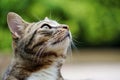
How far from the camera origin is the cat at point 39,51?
1355 mm

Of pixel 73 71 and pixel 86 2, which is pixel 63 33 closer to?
pixel 73 71

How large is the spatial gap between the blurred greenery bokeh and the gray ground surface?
3.4 inches

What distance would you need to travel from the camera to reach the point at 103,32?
4535mm

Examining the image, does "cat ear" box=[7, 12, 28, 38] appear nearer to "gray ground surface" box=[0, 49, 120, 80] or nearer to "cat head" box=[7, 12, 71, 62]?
"cat head" box=[7, 12, 71, 62]

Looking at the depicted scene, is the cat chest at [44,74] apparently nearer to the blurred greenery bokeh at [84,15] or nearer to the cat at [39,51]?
the cat at [39,51]

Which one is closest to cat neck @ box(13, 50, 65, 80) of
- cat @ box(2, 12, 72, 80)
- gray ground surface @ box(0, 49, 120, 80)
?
cat @ box(2, 12, 72, 80)

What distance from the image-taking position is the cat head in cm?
135

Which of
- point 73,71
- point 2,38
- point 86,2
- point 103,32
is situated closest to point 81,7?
point 86,2

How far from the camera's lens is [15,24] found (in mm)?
1442

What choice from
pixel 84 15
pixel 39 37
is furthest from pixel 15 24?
pixel 84 15

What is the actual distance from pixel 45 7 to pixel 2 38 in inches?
30.0

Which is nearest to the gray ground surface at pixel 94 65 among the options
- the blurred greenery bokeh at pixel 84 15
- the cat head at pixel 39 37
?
the blurred greenery bokeh at pixel 84 15

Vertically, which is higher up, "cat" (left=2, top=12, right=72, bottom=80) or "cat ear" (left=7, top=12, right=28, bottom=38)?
"cat ear" (left=7, top=12, right=28, bottom=38)

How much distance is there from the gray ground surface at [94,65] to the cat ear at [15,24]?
1855 millimetres
